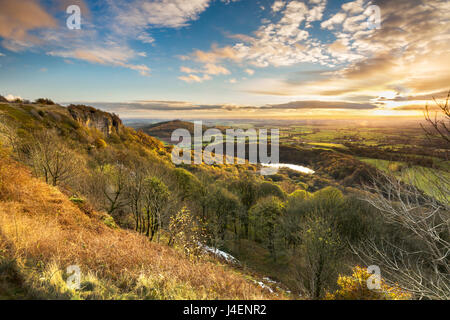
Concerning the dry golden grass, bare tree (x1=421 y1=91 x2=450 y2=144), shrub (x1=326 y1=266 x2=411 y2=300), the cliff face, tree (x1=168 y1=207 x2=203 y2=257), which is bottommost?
tree (x1=168 y1=207 x2=203 y2=257)

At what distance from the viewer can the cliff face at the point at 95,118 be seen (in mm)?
66750

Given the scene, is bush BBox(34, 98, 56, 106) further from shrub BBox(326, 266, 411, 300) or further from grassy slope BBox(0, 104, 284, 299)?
shrub BBox(326, 266, 411, 300)

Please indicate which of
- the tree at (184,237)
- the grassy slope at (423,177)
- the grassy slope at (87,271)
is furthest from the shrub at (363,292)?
the tree at (184,237)

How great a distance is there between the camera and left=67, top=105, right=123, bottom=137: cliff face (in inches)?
2628

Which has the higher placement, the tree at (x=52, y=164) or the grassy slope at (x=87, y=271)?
the tree at (x=52, y=164)

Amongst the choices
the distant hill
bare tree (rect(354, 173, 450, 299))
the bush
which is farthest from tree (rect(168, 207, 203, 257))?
the distant hill

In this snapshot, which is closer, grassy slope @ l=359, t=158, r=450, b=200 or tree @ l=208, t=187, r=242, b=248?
grassy slope @ l=359, t=158, r=450, b=200

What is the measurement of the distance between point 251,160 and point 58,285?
143 m

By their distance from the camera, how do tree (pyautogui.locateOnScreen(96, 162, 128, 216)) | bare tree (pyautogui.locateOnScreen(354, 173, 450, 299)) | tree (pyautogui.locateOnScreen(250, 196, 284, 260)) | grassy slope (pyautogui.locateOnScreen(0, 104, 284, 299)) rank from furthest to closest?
tree (pyautogui.locateOnScreen(250, 196, 284, 260))
tree (pyautogui.locateOnScreen(96, 162, 128, 216))
bare tree (pyautogui.locateOnScreen(354, 173, 450, 299))
grassy slope (pyautogui.locateOnScreen(0, 104, 284, 299))

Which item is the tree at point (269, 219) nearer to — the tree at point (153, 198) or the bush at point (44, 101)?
the tree at point (153, 198)

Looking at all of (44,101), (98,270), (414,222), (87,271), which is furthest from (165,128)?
(414,222)

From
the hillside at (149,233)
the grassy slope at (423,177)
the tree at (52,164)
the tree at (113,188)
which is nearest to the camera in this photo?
the hillside at (149,233)

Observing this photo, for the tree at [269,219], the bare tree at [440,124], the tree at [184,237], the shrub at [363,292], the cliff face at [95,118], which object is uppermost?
the cliff face at [95,118]
